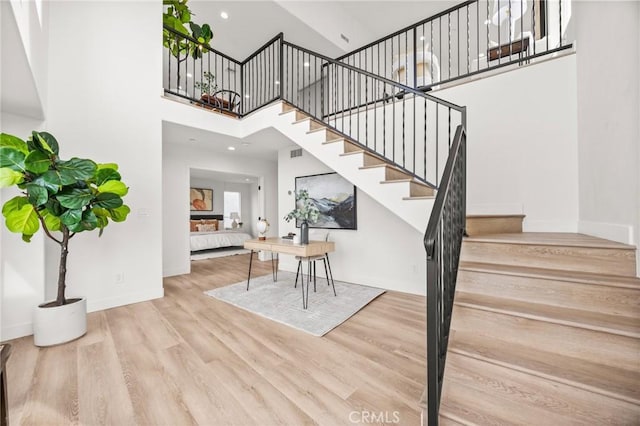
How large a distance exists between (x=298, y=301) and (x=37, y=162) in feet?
9.15

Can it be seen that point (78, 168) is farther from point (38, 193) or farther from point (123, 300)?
point (123, 300)

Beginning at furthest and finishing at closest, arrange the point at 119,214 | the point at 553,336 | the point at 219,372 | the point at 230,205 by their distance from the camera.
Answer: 1. the point at 230,205
2. the point at 119,214
3. the point at 219,372
4. the point at 553,336

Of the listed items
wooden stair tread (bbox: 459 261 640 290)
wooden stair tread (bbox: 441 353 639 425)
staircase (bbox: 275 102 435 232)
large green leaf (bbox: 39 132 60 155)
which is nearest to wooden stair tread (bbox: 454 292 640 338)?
wooden stair tread (bbox: 459 261 640 290)

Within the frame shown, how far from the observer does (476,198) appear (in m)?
3.13

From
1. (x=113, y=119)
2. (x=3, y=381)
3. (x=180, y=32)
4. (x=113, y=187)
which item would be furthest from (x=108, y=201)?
(x=180, y=32)

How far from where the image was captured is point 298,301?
3283 millimetres

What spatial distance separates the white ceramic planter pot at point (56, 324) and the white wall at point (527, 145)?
4359 millimetres

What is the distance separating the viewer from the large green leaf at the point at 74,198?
2119mm

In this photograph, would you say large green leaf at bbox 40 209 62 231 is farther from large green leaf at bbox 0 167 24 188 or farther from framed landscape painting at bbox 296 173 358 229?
framed landscape painting at bbox 296 173 358 229

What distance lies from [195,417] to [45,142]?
241 centimetres

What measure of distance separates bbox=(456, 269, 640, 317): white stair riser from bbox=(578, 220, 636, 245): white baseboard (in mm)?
521

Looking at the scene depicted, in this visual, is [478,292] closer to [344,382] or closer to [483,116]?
[344,382]

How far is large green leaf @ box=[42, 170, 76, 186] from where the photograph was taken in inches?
79.9

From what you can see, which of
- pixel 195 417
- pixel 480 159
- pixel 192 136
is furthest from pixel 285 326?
pixel 192 136
